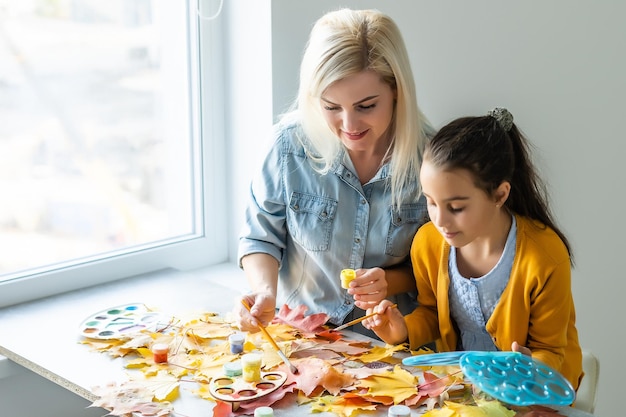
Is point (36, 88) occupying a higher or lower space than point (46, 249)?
higher

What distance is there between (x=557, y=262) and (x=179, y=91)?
1379mm

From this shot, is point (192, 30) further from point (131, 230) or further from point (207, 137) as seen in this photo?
point (131, 230)

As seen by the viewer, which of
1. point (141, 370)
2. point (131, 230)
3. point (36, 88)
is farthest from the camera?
point (131, 230)

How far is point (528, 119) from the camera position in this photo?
1986mm

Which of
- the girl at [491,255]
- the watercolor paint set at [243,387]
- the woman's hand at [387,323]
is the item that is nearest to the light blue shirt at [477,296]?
the girl at [491,255]

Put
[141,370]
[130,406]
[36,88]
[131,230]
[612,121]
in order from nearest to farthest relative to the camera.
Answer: [130,406], [141,370], [612,121], [36,88], [131,230]

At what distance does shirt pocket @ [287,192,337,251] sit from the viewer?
1.97 meters

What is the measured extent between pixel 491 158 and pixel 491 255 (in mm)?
224

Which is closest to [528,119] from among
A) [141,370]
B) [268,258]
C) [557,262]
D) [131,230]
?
[557,262]

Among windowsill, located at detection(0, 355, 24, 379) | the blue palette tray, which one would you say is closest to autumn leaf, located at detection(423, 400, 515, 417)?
the blue palette tray

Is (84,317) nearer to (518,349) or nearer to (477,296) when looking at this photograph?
(477,296)

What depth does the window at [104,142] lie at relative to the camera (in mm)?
2238

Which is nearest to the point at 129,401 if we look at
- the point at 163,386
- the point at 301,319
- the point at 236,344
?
the point at 163,386

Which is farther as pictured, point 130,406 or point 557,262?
point 557,262
